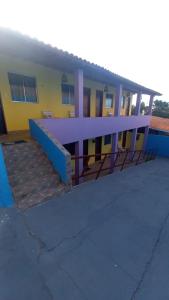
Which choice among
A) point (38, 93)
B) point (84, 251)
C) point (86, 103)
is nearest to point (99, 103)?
point (86, 103)

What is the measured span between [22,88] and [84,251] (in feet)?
22.8

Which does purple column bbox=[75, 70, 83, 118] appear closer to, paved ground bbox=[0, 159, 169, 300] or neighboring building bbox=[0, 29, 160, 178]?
neighboring building bbox=[0, 29, 160, 178]

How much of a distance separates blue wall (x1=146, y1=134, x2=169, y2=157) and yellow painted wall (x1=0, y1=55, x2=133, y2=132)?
32.5 ft

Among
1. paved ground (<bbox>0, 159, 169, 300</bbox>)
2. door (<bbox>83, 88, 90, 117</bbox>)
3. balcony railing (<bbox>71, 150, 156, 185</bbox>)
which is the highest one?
door (<bbox>83, 88, 90, 117</bbox>)

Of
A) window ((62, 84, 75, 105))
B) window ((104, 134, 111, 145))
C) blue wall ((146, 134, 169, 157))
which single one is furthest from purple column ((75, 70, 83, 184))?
blue wall ((146, 134, 169, 157))

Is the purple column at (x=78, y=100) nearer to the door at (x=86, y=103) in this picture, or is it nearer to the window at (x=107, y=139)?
the door at (x=86, y=103)

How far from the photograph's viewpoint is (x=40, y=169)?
4.34 m

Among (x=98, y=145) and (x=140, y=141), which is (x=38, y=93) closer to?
(x=98, y=145)

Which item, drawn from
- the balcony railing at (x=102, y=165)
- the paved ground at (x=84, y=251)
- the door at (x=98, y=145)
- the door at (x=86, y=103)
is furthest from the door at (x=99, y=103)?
the paved ground at (x=84, y=251)

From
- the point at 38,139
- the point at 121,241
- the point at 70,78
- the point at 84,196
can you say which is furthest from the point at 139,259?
the point at 70,78

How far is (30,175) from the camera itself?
4.05 meters

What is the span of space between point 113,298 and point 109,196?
7.65ft

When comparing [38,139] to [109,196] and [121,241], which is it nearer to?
[109,196]

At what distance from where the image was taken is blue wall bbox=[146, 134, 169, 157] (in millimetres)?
13998
